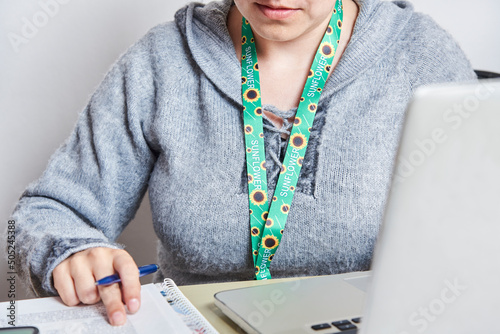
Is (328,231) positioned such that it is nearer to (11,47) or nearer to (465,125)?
(465,125)

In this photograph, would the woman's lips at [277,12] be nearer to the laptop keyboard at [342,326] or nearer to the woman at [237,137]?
the woman at [237,137]

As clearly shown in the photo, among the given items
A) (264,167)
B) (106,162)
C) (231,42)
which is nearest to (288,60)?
(231,42)

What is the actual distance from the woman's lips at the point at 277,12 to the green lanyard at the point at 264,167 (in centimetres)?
14

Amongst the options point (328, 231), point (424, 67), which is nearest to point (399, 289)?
point (328, 231)

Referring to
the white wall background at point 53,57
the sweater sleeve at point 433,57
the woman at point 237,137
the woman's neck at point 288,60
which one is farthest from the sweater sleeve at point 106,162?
the sweater sleeve at point 433,57

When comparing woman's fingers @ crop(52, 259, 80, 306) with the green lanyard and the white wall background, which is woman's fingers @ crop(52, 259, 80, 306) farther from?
the white wall background

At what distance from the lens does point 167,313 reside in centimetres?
61

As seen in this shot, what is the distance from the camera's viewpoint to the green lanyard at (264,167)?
878mm

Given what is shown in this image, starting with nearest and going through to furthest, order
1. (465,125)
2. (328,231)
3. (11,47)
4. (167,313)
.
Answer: (465,125) → (167,313) → (328,231) → (11,47)

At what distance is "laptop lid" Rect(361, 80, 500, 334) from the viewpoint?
1.05ft

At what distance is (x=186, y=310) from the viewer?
2.04 feet

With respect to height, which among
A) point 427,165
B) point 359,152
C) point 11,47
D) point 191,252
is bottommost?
point 191,252

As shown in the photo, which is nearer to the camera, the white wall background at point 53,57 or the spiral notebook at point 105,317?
the spiral notebook at point 105,317

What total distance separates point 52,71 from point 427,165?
1.17 m
